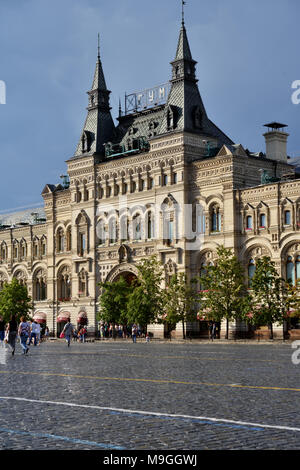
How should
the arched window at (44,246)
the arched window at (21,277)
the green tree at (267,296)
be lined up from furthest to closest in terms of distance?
the arched window at (21,277)
the arched window at (44,246)
the green tree at (267,296)

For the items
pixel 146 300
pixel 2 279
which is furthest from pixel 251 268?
pixel 2 279

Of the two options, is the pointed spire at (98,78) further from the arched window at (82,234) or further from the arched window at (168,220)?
the arched window at (168,220)

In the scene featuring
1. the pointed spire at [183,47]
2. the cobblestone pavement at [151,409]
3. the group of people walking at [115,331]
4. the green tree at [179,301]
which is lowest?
the group of people walking at [115,331]

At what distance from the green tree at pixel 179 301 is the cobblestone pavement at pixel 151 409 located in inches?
1736

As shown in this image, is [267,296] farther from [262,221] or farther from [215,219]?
[215,219]

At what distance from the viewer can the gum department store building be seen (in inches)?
2719

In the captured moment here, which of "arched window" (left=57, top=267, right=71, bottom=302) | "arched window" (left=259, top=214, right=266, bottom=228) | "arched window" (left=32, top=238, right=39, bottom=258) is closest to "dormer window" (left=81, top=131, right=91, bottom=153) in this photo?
"arched window" (left=57, top=267, right=71, bottom=302)

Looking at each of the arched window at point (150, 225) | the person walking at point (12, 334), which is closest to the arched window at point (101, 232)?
the arched window at point (150, 225)

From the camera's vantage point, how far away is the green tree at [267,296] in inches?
2415

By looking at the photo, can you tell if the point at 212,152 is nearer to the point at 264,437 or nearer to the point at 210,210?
the point at 210,210

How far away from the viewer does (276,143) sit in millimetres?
78375

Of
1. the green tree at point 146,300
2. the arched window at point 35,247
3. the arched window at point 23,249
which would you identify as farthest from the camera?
the arched window at point 23,249

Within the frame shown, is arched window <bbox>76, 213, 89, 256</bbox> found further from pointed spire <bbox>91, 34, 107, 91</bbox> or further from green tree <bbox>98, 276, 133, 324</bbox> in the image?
pointed spire <bbox>91, 34, 107, 91</bbox>
